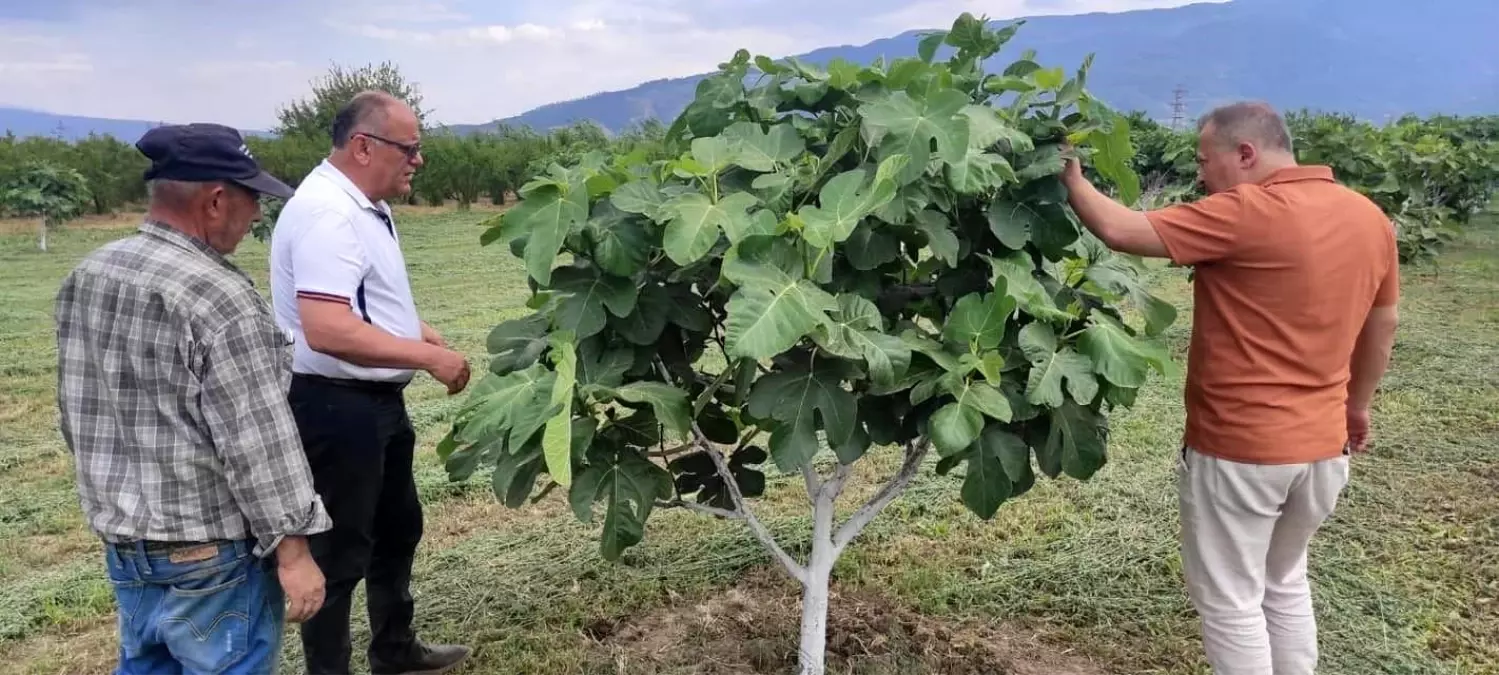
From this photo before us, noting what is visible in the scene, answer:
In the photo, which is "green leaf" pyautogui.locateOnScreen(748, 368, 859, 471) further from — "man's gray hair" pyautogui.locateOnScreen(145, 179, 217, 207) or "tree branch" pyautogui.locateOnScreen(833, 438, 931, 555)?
"man's gray hair" pyautogui.locateOnScreen(145, 179, 217, 207)

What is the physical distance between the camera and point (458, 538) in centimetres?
455

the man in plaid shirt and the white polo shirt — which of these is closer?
the man in plaid shirt

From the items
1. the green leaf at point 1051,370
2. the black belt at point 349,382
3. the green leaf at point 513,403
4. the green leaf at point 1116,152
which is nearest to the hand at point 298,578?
the green leaf at point 513,403

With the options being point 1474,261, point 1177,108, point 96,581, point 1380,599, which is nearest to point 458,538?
point 96,581

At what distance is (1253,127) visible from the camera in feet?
8.11

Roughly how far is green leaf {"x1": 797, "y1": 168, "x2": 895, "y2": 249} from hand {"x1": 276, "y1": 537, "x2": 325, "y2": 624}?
1351 mm

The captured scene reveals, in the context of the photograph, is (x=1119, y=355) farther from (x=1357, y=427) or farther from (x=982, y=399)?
(x=1357, y=427)

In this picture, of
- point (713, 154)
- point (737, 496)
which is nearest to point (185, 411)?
point (713, 154)

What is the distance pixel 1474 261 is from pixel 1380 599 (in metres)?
12.9

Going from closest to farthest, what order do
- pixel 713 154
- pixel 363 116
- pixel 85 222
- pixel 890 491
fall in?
pixel 713 154, pixel 890 491, pixel 363 116, pixel 85 222

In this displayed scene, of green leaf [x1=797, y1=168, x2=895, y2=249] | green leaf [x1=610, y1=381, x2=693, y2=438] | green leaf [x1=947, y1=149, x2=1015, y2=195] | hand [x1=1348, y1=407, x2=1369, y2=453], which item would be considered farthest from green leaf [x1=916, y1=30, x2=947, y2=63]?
hand [x1=1348, y1=407, x2=1369, y2=453]

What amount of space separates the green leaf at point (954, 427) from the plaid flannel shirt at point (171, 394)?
139 cm

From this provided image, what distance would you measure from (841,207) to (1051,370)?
59 centimetres

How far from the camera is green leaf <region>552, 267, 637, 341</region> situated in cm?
212
